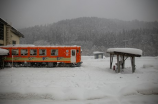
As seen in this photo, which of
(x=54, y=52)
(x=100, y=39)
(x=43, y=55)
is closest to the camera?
(x=43, y=55)

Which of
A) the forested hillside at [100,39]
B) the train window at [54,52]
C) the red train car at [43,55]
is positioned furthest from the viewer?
the forested hillside at [100,39]

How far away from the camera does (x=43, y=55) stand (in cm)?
1809

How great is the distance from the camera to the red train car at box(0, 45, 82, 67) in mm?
18016

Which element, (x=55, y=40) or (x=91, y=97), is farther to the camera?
(x=55, y=40)

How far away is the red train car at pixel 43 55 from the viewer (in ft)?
59.1

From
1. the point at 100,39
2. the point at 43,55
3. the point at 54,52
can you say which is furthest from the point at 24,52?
the point at 100,39

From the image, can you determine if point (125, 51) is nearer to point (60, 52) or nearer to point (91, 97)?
point (91, 97)

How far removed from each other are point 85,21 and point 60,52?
13934 centimetres

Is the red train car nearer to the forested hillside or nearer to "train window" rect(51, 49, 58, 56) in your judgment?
"train window" rect(51, 49, 58, 56)

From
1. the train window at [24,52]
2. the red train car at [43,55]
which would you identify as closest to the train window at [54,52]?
the red train car at [43,55]

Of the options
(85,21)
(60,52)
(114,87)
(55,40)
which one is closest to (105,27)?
(85,21)

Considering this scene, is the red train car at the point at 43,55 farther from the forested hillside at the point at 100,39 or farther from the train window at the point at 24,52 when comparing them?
the forested hillside at the point at 100,39

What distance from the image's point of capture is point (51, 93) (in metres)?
6.81

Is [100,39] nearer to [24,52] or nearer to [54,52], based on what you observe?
[54,52]
